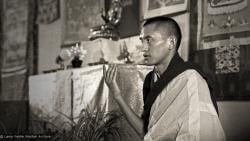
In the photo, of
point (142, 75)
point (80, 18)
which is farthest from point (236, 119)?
point (80, 18)

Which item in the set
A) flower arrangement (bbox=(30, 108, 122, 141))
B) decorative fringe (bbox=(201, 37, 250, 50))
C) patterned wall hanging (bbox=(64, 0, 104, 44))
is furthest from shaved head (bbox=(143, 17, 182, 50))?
patterned wall hanging (bbox=(64, 0, 104, 44))

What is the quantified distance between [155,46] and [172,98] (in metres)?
0.36

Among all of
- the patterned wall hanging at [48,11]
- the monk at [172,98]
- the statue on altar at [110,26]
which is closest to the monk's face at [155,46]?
the monk at [172,98]

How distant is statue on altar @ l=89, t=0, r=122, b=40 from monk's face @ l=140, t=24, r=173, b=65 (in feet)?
4.87

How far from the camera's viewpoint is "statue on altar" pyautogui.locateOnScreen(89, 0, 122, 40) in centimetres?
403

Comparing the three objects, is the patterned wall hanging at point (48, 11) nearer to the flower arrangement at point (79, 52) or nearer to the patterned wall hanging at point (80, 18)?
the patterned wall hanging at point (80, 18)

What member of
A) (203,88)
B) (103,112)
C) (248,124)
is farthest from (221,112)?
(203,88)

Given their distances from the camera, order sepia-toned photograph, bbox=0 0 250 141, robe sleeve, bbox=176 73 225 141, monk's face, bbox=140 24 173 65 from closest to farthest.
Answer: robe sleeve, bbox=176 73 225 141, sepia-toned photograph, bbox=0 0 250 141, monk's face, bbox=140 24 173 65

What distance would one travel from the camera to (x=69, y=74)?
387 centimetres

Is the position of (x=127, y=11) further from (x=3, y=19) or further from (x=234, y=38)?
(x=3, y=19)

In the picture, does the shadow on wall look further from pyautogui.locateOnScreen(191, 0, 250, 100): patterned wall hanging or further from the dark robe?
the dark robe

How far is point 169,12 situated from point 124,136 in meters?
1.17

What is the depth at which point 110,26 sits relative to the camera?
4070 mm

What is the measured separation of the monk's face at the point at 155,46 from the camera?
2516mm
